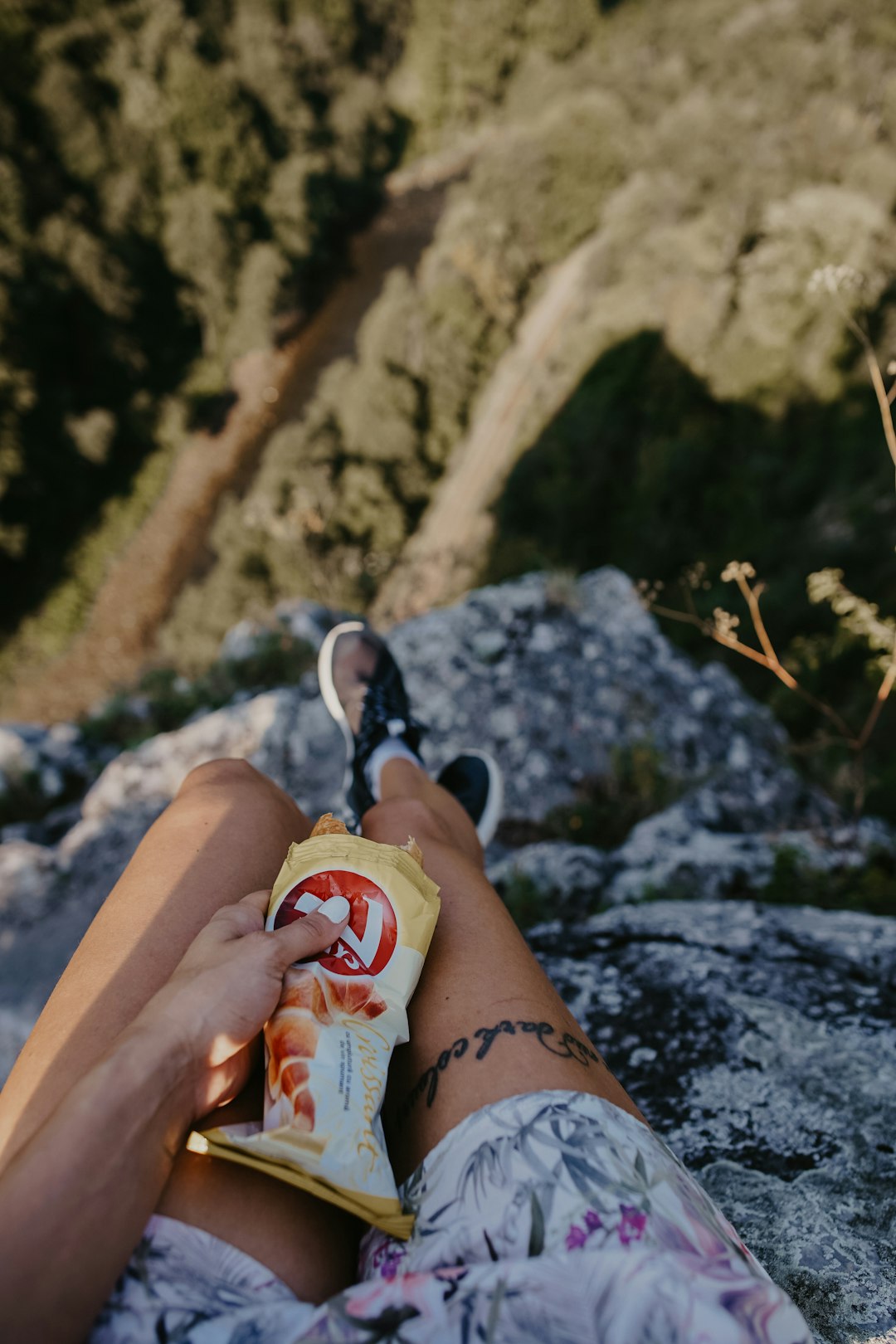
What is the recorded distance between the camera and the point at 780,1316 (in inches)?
28.0

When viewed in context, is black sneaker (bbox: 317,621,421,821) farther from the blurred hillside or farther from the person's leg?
the blurred hillside

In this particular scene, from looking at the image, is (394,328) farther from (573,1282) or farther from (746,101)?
(573,1282)

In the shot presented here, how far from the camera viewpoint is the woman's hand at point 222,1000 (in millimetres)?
884

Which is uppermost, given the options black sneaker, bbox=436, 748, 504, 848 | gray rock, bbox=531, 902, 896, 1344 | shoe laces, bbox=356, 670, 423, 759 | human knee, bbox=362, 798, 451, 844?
shoe laces, bbox=356, 670, 423, 759

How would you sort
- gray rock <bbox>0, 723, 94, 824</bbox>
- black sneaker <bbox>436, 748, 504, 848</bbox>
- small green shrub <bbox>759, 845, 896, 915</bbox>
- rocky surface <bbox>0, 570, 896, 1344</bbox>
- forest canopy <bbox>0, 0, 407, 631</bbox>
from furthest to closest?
forest canopy <bbox>0, 0, 407, 631</bbox>
gray rock <bbox>0, 723, 94, 824</bbox>
black sneaker <bbox>436, 748, 504, 848</bbox>
small green shrub <bbox>759, 845, 896, 915</bbox>
rocky surface <bbox>0, 570, 896, 1344</bbox>

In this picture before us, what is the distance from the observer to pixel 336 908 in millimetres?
1130

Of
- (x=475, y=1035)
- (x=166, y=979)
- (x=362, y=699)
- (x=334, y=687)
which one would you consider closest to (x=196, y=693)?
(x=334, y=687)

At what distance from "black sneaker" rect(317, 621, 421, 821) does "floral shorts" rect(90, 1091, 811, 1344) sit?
1.34m

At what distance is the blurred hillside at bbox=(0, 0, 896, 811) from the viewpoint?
26.6 ft

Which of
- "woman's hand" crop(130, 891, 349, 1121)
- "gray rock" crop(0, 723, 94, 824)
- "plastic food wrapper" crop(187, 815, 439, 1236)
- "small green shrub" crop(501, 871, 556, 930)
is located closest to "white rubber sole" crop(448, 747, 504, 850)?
Answer: "small green shrub" crop(501, 871, 556, 930)

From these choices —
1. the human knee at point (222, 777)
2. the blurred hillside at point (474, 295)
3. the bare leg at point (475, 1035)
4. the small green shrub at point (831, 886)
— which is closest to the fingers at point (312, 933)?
the bare leg at point (475, 1035)

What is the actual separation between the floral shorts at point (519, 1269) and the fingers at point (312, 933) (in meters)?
0.34

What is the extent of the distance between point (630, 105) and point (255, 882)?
18816mm

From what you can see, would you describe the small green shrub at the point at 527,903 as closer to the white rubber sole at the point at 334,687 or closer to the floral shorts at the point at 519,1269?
the white rubber sole at the point at 334,687
